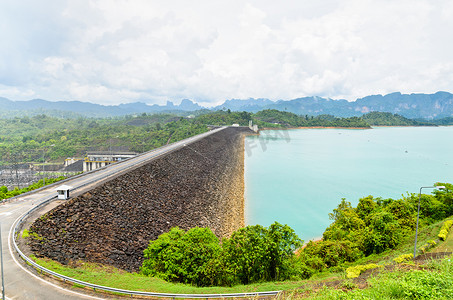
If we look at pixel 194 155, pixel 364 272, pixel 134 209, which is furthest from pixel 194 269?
pixel 194 155

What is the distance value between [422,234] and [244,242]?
12002mm

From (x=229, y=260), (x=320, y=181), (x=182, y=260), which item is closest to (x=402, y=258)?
(x=229, y=260)

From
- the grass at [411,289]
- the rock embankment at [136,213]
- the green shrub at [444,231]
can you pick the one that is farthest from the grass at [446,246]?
the rock embankment at [136,213]

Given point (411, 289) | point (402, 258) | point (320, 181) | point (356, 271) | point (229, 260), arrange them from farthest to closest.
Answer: point (320, 181) → point (402, 258) → point (229, 260) → point (356, 271) → point (411, 289)

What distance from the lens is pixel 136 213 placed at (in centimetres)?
1788

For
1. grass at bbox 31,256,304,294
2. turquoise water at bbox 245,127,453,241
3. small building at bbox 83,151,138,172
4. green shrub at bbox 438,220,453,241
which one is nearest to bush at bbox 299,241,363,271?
green shrub at bbox 438,220,453,241

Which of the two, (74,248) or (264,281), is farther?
(74,248)

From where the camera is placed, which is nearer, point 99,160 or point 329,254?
point 329,254

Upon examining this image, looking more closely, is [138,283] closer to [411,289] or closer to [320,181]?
[411,289]

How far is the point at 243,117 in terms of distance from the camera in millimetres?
149375

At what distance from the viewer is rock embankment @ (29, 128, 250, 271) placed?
12.3 metres

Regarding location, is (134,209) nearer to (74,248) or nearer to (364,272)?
(74,248)

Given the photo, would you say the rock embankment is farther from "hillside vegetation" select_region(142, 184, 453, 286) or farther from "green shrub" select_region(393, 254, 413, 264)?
"green shrub" select_region(393, 254, 413, 264)

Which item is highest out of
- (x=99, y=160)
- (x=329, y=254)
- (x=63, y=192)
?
(x=63, y=192)
